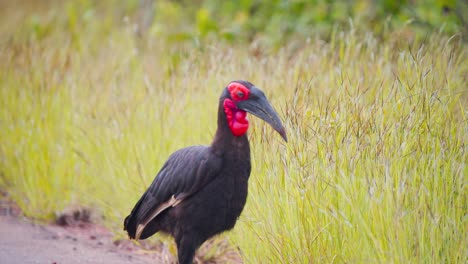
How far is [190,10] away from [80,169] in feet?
26.3

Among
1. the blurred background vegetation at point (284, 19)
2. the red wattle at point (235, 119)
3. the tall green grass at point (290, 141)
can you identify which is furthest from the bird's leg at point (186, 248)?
the blurred background vegetation at point (284, 19)

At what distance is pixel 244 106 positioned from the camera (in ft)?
11.9

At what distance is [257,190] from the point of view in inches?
165

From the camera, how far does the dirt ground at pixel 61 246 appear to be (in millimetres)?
4652

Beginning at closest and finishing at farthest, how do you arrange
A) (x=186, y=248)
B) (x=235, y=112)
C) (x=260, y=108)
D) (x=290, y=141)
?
1. (x=260, y=108)
2. (x=235, y=112)
3. (x=186, y=248)
4. (x=290, y=141)

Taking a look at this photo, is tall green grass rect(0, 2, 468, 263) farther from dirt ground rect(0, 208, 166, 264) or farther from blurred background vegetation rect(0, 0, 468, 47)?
blurred background vegetation rect(0, 0, 468, 47)

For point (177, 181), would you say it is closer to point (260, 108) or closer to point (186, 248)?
point (186, 248)

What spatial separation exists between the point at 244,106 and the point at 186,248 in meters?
0.91

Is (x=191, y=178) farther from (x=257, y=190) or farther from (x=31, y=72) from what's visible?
(x=31, y=72)

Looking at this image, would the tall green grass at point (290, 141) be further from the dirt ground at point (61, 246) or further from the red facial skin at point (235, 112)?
the red facial skin at point (235, 112)

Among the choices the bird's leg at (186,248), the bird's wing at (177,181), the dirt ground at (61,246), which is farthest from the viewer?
the dirt ground at (61,246)

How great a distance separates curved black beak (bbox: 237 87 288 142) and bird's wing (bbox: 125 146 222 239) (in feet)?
1.15

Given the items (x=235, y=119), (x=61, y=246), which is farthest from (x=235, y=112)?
(x=61, y=246)

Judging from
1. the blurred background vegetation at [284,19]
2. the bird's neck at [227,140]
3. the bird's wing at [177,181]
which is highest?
the blurred background vegetation at [284,19]
